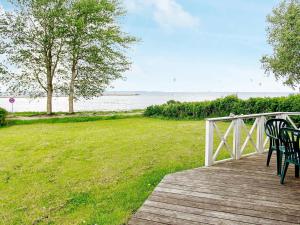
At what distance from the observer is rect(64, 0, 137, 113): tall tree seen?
18.8 metres

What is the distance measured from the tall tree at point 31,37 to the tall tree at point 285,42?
1456cm

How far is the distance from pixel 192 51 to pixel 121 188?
94.5 ft

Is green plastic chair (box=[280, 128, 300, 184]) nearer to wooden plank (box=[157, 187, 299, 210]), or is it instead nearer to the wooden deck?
the wooden deck

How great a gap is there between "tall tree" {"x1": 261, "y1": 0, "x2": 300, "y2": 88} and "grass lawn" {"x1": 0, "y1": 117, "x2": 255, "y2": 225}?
11.2 m

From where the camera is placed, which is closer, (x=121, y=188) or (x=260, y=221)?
(x=260, y=221)

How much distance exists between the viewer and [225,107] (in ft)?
53.9

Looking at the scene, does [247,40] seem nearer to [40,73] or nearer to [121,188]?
[40,73]

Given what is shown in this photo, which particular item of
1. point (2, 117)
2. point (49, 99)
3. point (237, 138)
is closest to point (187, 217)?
point (237, 138)

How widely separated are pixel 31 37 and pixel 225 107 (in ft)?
43.8

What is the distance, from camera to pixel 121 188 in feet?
17.4

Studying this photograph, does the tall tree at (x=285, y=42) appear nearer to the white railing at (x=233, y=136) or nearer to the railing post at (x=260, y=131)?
the railing post at (x=260, y=131)

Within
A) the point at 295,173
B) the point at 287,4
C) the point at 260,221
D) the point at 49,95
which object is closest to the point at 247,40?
the point at 287,4

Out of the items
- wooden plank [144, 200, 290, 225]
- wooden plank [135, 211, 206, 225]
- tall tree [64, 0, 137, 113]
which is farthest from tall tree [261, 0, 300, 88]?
wooden plank [135, 211, 206, 225]

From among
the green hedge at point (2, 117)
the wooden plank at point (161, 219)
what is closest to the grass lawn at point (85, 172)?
the wooden plank at point (161, 219)
